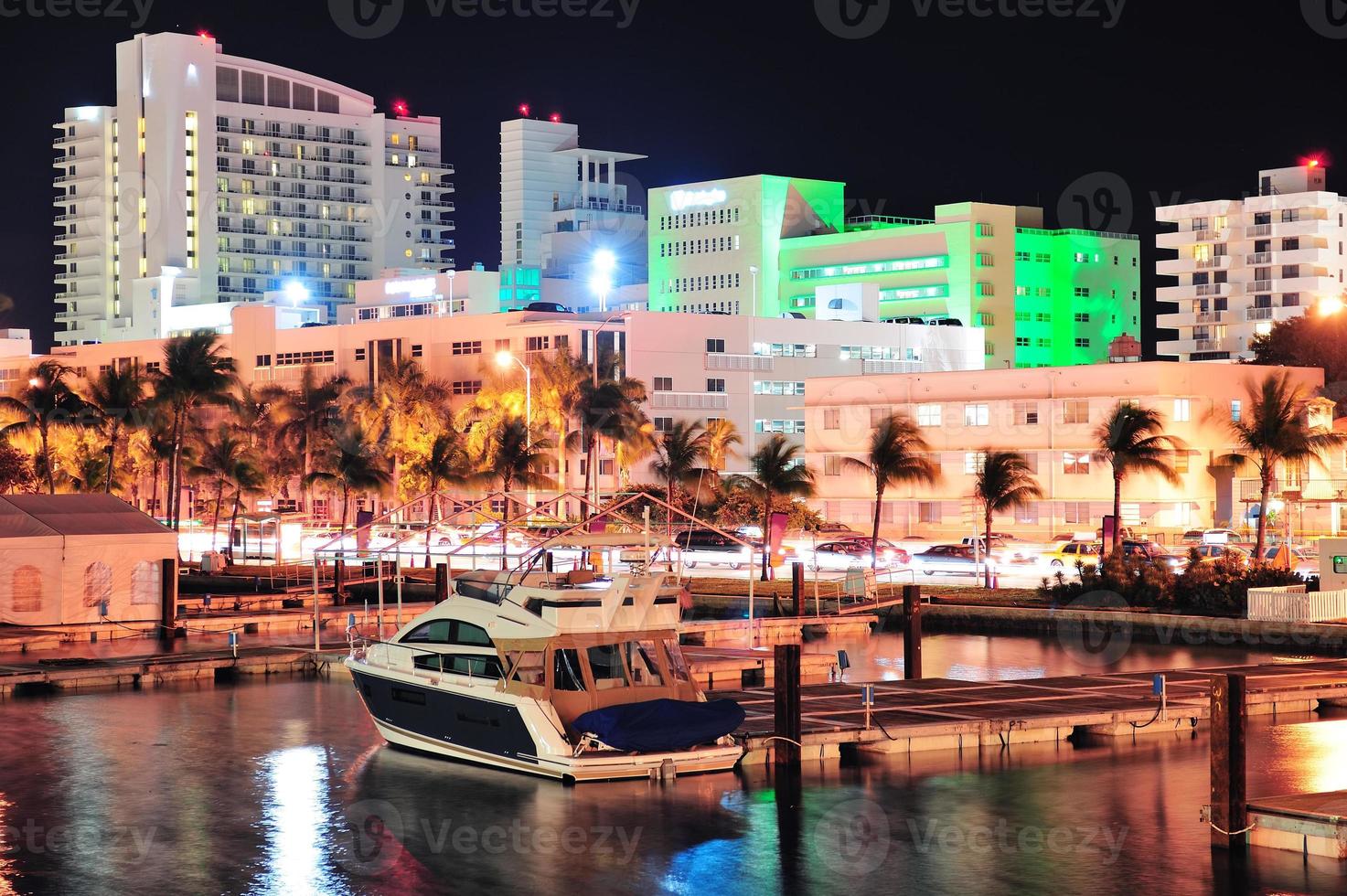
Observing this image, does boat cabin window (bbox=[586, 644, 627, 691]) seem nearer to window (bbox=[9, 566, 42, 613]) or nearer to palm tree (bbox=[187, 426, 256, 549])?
window (bbox=[9, 566, 42, 613])

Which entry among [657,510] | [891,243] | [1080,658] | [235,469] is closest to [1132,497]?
[657,510]

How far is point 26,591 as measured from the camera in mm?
54312

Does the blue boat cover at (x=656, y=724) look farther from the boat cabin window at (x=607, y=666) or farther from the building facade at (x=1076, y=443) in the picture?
the building facade at (x=1076, y=443)

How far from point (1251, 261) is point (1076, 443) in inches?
3388

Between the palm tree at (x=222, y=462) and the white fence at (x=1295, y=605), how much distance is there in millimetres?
61838

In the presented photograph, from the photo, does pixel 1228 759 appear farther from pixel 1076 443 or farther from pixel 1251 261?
pixel 1251 261

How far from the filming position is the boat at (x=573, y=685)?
30.5m

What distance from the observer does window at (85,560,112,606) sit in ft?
182

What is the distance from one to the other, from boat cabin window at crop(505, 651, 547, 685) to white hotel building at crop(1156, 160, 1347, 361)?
143 meters

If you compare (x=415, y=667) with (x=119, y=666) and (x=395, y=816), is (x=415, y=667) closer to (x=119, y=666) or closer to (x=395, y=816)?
(x=395, y=816)

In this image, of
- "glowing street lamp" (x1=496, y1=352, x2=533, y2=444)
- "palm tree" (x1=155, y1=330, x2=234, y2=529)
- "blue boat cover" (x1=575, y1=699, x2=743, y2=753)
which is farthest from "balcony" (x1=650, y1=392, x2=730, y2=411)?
"blue boat cover" (x1=575, y1=699, x2=743, y2=753)

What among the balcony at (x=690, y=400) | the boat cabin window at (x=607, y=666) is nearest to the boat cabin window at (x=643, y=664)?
the boat cabin window at (x=607, y=666)

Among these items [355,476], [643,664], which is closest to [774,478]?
[355,476]

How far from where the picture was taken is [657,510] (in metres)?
89.0
